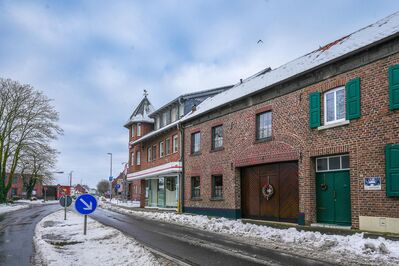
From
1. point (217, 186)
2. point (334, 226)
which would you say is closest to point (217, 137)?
point (217, 186)

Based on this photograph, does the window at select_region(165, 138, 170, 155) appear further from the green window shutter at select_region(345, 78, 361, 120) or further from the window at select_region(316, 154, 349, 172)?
the green window shutter at select_region(345, 78, 361, 120)

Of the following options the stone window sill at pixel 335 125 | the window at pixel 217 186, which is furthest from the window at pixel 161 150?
the stone window sill at pixel 335 125

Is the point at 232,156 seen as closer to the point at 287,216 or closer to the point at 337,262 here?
the point at 287,216

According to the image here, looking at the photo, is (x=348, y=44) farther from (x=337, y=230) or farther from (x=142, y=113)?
(x=142, y=113)

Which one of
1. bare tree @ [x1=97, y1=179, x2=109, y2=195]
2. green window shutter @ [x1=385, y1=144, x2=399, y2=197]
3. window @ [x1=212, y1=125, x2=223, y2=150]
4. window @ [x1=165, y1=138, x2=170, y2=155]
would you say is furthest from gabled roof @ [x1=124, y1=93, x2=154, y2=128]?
bare tree @ [x1=97, y1=179, x2=109, y2=195]

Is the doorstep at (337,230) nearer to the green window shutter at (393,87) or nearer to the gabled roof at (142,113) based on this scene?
the green window shutter at (393,87)

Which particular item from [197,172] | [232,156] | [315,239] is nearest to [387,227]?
[315,239]

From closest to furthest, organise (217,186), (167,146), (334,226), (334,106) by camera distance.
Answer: (334,226), (334,106), (217,186), (167,146)

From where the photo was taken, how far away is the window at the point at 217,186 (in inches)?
884

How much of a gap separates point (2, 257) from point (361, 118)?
38.4ft

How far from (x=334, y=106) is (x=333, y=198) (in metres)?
3.47

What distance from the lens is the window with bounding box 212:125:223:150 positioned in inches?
902

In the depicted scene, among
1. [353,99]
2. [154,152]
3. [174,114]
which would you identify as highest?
[174,114]

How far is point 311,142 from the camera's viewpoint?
52.0 ft
